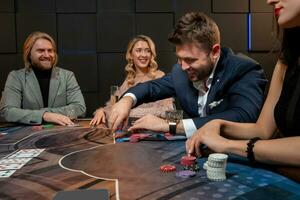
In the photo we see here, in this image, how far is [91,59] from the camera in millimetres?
4336

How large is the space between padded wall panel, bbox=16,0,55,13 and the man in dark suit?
2.67m

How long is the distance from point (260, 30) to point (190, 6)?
921 mm

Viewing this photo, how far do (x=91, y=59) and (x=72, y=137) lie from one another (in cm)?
259

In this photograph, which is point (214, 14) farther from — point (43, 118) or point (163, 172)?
point (163, 172)

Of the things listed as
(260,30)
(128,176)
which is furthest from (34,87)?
(260,30)

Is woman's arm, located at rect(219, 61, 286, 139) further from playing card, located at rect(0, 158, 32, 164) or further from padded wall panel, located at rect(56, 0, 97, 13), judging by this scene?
padded wall panel, located at rect(56, 0, 97, 13)

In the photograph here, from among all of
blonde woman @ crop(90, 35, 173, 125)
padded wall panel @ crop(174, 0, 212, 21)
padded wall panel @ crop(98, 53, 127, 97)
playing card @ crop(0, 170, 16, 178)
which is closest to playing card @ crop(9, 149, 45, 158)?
playing card @ crop(0, 170, 16, 178)

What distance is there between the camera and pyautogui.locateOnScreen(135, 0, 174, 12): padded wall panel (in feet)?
14.2

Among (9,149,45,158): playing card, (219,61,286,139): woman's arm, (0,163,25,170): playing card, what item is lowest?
(9,149,45,158): playing card


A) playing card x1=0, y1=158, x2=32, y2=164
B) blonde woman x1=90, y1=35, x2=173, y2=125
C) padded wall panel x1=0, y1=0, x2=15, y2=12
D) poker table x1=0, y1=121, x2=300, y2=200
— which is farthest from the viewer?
padded wall panel x1=0, y1=0, x2=15, y2=12

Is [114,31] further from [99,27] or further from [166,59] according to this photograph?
[166,59]

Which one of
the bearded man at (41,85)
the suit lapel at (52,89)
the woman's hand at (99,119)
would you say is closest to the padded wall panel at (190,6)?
the bearded man at (41,85)

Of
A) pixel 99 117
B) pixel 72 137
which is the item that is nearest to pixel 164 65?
pixel 99 117

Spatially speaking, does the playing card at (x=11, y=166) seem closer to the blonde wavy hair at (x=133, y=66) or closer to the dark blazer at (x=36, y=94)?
the dark blazer at (x=36, y=94)
